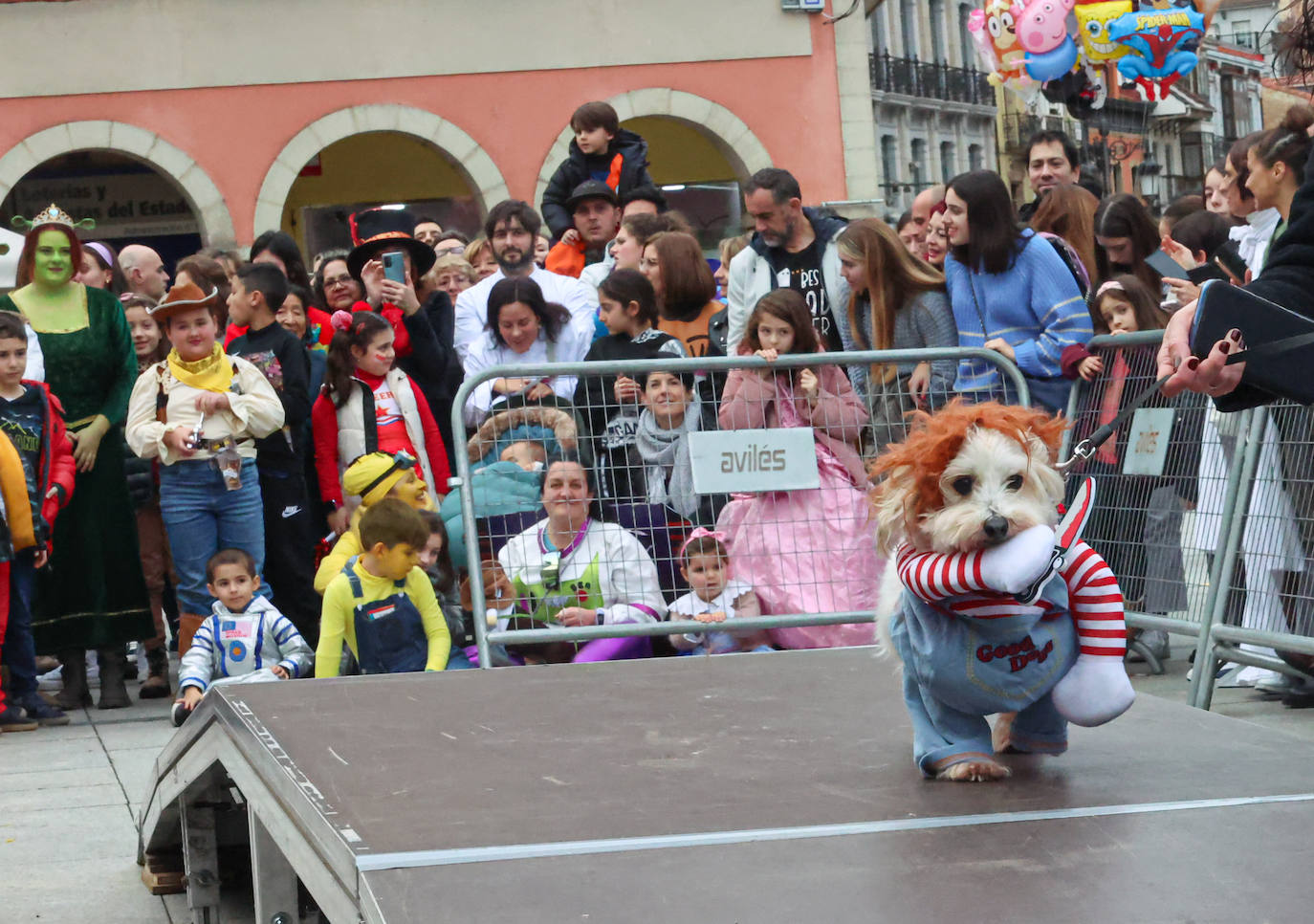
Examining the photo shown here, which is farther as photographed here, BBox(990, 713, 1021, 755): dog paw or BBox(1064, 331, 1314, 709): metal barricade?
BBox(1064, 331, 1314, 709): metal barricade

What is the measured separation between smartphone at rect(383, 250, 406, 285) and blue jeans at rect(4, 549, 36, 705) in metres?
2.03

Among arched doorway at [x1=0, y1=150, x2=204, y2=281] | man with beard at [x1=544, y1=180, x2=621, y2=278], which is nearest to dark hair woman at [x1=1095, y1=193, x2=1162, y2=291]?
man with beard at [x1=544, y1=180, x2=621, y2=278]

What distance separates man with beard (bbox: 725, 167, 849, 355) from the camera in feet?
24.7

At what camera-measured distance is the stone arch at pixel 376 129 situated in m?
21.2

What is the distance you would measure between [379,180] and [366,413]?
17257 millimetres

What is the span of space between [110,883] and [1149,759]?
9.69ft

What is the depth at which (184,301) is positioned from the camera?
7500 millimetres

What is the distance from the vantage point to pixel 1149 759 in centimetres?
354

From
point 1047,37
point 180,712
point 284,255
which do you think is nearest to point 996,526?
point 180,712

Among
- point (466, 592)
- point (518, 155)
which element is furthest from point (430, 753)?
point (518, 155)

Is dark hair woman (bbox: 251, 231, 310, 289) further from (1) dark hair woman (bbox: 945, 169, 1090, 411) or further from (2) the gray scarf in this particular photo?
(1) dark hair woman (bbox: 945, 169, 1090, 411)

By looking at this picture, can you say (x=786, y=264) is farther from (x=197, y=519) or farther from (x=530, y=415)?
(x=197, y=519)

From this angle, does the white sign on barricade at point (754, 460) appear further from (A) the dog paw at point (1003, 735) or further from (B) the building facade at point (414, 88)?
(B) the building facade at point (414, 88)

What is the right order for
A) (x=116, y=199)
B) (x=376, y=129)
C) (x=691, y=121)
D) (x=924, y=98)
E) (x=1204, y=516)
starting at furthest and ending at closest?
(x=924, y=98) < (x=116, y=199) < (x=691, y=121) < (x=376, y=129) < (x=1204, y=516)
